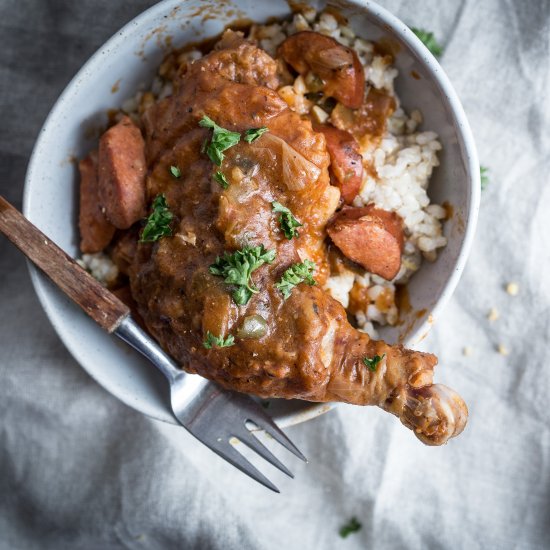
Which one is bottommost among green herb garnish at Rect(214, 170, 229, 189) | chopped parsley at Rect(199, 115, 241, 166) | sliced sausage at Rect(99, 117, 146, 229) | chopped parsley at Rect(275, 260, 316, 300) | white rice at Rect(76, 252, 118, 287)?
white rice at Rect(76, 252, 118, 287)

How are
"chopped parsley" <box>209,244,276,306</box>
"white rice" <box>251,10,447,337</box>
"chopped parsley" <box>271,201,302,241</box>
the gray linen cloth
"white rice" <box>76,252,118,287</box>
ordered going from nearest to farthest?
"chopped parsley" <box>209,244,276,306</box> < "chopped parsley" <box>271,201,302,241</box> < "white rice" <box>251,10,447,337</box> < "white rice" <box>76,252,118,287</box> < the gray linen cloth

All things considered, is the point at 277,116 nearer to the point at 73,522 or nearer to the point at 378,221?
the point at 378,221

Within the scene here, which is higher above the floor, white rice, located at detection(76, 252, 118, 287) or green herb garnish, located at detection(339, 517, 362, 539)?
white rice, located at detection(76, 252, 118, 287)

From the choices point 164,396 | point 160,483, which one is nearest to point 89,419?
point 160,483

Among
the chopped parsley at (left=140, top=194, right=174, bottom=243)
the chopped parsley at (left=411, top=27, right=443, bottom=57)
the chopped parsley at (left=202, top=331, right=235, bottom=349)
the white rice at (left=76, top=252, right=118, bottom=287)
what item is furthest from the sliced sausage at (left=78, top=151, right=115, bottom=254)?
the chopped parsley at (left=411, top=27, right=443, bottom=57)

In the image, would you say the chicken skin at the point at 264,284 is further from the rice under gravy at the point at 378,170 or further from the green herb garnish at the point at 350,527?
the green herb garnish at the point at 350,527

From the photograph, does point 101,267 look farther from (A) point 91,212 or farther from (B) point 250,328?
(B) point 250,328

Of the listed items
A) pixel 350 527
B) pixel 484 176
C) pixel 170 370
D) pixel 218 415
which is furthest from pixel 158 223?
pixel 350 527

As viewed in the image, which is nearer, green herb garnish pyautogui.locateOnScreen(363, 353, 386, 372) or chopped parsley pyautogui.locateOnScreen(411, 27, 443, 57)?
green herb garnish pyautogui.locateOnScreen(363, 353, 386, 372)

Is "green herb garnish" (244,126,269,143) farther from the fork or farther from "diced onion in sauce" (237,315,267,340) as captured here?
the fork
